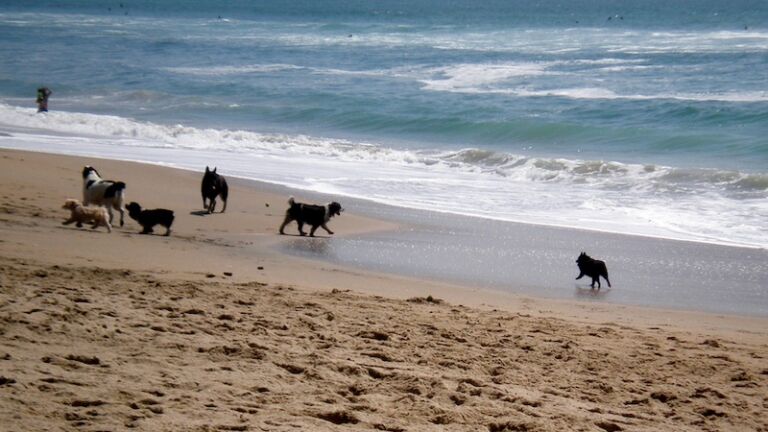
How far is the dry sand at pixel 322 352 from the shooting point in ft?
19.4

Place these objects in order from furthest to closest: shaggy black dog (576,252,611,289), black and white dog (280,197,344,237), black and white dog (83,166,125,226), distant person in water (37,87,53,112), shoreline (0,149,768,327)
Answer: distant person in water (37,87,53,112) → black and white dog (280,197,344,237) → black and white dog (83,166,125,226) → shaggy black dog (576,252,611,289) → shoreline (0,149,768,327)

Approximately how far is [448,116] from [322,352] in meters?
22.9

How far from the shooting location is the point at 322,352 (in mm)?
7227

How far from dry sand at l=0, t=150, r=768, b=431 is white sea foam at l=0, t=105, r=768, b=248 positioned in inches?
206

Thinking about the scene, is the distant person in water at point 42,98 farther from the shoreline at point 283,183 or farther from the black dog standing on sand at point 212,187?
the black dog standing on sand at point 212,187

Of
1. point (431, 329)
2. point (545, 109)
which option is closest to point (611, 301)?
point (431, 329)

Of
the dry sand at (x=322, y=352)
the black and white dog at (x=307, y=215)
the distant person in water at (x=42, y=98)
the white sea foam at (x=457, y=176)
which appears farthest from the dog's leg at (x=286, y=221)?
the distant person in water at (x=42, y=98)

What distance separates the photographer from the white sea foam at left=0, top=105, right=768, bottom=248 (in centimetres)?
1570

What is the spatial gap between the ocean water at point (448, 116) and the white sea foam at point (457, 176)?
61mm

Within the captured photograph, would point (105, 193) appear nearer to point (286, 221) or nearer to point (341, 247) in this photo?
point (286, 221)

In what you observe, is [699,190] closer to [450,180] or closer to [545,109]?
[450,180]

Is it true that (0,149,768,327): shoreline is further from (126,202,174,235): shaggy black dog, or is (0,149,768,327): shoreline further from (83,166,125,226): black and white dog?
(83,166,125,226): black and white dog

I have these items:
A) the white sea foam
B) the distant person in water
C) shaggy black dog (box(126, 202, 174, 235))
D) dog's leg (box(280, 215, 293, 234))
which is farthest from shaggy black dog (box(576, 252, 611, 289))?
the distant person in water

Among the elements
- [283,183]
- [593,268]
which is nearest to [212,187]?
[283,183]
